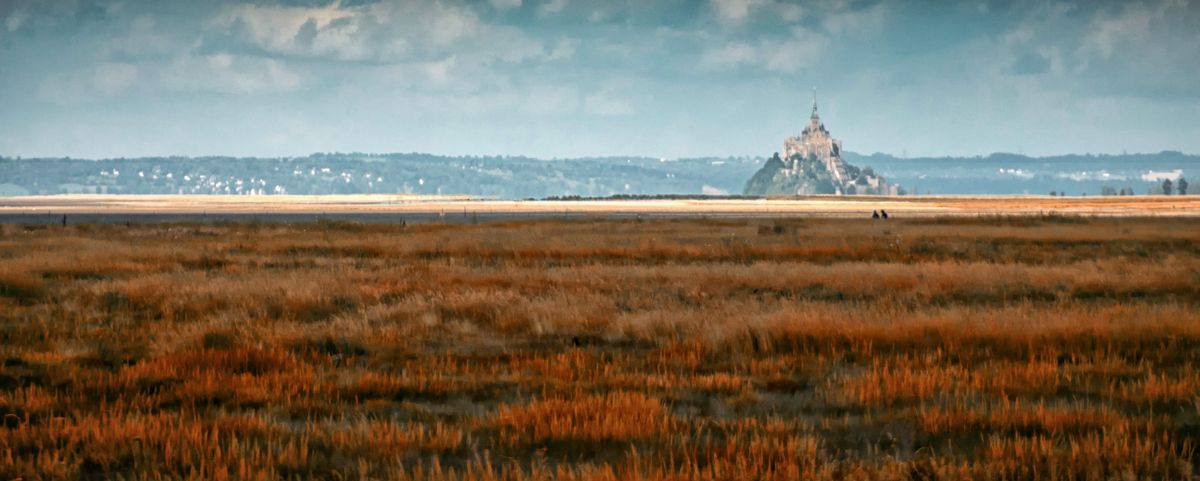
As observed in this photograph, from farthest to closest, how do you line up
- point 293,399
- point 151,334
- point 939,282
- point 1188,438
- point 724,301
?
point 939,282
point 724,301
point 151,334
point 293,399
point 1188,438

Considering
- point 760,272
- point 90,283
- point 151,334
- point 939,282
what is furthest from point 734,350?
point 90,283

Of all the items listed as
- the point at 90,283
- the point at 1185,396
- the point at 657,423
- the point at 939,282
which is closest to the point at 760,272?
the point at 939,282

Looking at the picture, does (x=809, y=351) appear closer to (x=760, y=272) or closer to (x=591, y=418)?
(x=591, y=418)

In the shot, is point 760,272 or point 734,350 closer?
point 734,350

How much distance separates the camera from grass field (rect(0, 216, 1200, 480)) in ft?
28.9

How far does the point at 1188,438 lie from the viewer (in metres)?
9.21

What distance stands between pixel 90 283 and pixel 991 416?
23281mm

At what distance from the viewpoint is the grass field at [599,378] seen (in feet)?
28.9

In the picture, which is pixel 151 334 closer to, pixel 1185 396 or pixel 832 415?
pixel 832 415

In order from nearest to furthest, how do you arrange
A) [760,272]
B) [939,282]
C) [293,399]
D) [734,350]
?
[293,399] → [734,350] → [939,282] → [760,272]

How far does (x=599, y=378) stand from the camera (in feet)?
42.6

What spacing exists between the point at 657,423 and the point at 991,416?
305 cm

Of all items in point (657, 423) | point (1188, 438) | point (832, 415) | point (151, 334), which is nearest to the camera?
point (1188, 438)

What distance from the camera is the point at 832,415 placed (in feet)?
36.1
